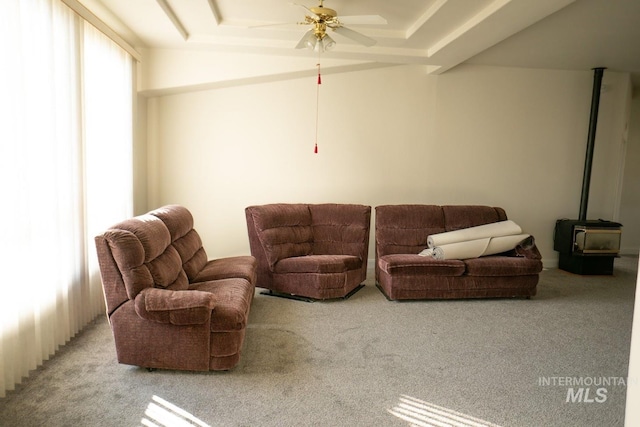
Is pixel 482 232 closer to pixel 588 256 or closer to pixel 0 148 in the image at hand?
pixel 588 256

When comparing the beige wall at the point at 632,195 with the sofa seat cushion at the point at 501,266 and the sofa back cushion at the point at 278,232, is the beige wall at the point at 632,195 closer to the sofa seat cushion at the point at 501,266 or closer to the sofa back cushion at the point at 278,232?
the sofa seat cushion at the point at 501,266

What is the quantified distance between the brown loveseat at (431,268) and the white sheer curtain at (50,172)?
2.69 meters

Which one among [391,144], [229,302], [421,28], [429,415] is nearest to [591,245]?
[391,144]

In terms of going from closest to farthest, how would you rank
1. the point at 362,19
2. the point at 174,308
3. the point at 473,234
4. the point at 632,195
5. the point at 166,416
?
the point at 166,416 < the point at 174,308 < the point at 362,19 < the point at 473,234 < the point at 632,195

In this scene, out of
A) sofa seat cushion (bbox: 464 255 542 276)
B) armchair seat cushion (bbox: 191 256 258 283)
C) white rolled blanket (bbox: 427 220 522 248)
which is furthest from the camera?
white rolled blanket (bbox: 427 220 522 248)

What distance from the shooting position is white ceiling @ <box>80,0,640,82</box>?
362cm

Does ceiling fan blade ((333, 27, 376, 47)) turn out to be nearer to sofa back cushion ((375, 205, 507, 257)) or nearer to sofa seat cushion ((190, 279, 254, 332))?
sofa back cushion ((375, 205, 507, 257))

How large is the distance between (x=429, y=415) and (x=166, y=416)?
137 centimetres

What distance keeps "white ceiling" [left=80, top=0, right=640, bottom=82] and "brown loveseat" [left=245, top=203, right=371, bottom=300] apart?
1769mm

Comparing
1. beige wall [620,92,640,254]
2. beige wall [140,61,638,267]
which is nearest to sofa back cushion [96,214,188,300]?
beige wall [140,61,638,267]

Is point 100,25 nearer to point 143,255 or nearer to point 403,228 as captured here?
point 143,255

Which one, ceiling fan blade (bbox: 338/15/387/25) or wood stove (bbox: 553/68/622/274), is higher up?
ceiling fan blade (bbox: 338/15/387/25)

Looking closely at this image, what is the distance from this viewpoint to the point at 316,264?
420 cm

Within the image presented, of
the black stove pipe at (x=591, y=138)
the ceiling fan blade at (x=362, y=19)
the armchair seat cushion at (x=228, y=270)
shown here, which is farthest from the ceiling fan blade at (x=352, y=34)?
the black stove pipe at (x=591, y=138)
